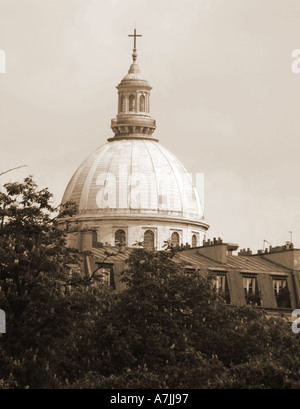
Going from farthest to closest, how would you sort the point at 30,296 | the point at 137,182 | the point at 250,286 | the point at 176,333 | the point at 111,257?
1. the point at 137,182
2. the point at 250,286
3. the point at 111,257
4. the point at 176,333
5. the point at 30,296

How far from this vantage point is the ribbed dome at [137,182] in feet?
531

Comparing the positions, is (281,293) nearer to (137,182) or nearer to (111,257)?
(111,257)

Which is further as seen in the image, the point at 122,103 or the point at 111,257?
the point at 122,103

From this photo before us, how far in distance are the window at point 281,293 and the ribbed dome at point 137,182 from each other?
192ft

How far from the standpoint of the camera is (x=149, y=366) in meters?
57.3

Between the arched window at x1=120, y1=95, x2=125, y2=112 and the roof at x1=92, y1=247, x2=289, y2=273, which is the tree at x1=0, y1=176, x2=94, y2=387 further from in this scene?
the arched window at x1=120, y1=95, x2=125, y2=112

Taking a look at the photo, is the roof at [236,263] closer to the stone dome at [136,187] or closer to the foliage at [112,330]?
the foliage at [112,330]

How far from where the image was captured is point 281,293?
10181 cm

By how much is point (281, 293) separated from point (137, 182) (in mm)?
64402

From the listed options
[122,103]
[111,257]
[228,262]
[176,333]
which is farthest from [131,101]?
[176,333]

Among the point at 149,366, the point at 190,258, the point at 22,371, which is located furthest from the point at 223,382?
the point at 190,258

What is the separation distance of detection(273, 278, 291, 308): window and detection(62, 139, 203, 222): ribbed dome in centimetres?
5849

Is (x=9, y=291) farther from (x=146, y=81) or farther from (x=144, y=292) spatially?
(x=146, y=81)

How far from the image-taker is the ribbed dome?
162 m
